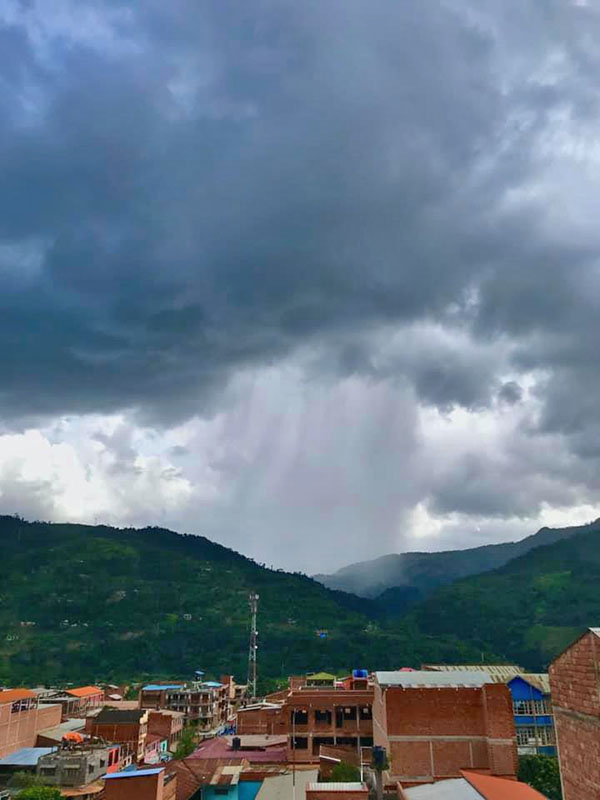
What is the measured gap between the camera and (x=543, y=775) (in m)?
37.0

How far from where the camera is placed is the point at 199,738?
6838cm

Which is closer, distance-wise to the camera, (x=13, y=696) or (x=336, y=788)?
(x=336, y=788)

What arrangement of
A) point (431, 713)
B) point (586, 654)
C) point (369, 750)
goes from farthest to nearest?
point (369, 750) → point (431, 713) → point (586, 654)

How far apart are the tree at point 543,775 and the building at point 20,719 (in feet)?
139

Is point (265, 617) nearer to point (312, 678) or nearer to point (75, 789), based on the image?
point (312, 678)

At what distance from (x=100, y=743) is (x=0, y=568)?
154698 mm

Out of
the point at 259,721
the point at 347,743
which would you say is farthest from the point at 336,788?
the point at 259,721

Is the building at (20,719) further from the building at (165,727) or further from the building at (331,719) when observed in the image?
the building at (331,719)

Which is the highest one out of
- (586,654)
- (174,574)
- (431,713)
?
(174,574)

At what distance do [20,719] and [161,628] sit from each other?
102 meters

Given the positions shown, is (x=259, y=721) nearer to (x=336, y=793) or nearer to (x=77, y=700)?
(x=77, y=700)

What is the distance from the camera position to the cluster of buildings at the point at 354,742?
1697 centimetres

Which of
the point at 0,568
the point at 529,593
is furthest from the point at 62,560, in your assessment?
the point at 529,593

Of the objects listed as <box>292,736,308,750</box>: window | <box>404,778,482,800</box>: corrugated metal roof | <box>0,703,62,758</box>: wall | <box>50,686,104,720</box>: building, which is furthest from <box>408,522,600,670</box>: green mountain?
<box>404,778,482,800</box>: corrugated metal roof
